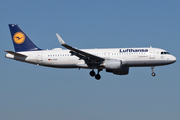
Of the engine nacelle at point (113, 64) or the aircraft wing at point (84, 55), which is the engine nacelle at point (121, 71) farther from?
the engine nacelle at point (113, 64)

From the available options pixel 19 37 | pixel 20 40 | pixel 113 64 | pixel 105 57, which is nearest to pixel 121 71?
pixel 105 57

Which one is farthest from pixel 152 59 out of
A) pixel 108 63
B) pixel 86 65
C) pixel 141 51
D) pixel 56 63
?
pixel 56 63

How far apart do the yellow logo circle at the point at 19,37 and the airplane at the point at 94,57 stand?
19 centimetres

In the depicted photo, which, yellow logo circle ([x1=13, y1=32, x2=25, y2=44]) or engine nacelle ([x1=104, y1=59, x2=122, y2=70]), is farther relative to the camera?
yellow logo circle ([x1=13, y1=32, x2=25, y2=44])

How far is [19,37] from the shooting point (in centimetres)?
5481

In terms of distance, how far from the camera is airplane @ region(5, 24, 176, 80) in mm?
47969

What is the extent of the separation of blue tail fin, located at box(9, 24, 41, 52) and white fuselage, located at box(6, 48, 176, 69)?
4.79ft

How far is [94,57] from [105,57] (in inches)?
82.6

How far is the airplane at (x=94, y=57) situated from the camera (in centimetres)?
4797

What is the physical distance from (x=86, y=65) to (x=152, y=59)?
30.7 feet

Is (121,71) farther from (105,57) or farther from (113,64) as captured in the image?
(113,64)

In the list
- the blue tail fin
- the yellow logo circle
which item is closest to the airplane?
the blue tail fin

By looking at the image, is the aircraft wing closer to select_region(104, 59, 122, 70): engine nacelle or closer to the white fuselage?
the white fuselage

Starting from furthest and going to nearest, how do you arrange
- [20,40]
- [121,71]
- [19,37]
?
[19,37] < [20,40] < [121,71]
